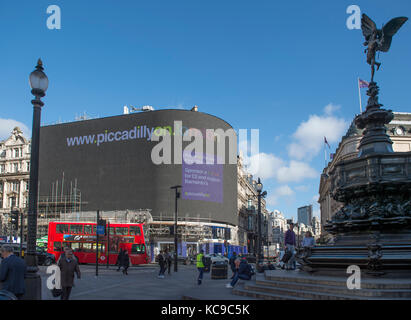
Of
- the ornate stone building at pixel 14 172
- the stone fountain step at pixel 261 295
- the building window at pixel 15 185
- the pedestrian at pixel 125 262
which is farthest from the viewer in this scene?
the building window at pixel 15 185

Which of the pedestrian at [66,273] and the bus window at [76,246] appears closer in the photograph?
the pedestrian at [66,273]

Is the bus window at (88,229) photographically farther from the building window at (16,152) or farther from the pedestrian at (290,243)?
the building window at (16,152)

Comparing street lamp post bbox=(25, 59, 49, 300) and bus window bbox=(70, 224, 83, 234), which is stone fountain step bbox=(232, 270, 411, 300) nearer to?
street lamp post bbox=(25, 59, 49, 300)

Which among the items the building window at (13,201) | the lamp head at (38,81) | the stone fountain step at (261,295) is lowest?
the stone fountain step at (261,295)

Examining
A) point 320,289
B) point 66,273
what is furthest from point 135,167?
point 320,289

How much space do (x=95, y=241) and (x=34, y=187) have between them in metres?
A: 28.6

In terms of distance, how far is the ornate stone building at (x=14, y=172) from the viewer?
76.6 metres

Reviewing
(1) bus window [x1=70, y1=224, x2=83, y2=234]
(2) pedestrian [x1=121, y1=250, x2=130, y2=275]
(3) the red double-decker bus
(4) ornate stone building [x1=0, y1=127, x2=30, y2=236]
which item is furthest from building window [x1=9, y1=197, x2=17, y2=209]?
(2) pedestrian [x1=121, y1=250, x2=130, y2=275]

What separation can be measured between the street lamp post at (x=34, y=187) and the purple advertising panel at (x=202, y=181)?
5491 centimetres

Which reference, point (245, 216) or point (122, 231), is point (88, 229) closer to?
point (122, 231)

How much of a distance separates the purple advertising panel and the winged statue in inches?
2085

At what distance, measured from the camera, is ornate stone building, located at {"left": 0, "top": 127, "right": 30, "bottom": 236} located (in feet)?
251

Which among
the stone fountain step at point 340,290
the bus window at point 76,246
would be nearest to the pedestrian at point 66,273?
the stone fountain step at point 340,290

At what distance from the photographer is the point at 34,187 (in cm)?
1029
